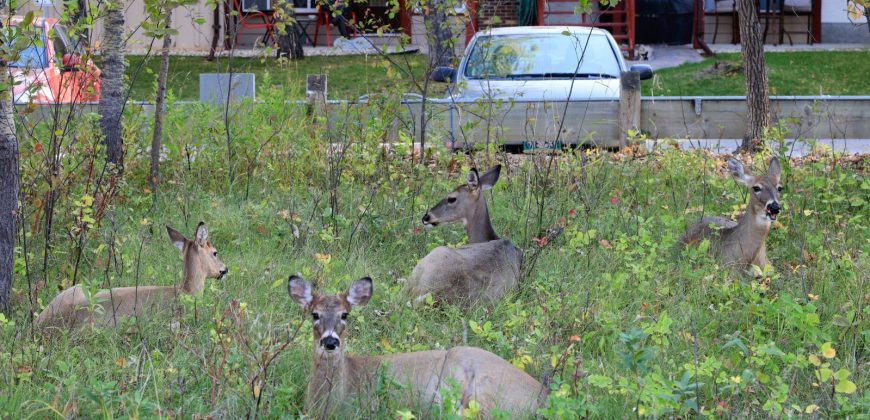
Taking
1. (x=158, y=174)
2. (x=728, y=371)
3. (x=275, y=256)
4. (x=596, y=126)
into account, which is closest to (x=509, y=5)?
(x=596, y=126)

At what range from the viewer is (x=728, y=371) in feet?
17.0

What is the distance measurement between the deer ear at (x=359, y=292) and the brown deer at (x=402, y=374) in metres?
0.02

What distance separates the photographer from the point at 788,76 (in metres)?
20.7

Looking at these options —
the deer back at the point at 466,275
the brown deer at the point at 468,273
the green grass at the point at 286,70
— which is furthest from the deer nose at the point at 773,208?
the green grass at the point at 286,70

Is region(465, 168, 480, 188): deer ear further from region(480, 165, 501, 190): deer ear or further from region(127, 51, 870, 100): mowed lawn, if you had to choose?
region(127, 51, 870, 100): mowed lawn

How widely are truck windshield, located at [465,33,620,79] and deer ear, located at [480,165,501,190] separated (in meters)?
3.17

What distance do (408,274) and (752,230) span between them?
6.93ft

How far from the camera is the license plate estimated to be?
8.86 meters

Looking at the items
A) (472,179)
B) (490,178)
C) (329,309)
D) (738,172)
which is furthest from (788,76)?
(329,309)

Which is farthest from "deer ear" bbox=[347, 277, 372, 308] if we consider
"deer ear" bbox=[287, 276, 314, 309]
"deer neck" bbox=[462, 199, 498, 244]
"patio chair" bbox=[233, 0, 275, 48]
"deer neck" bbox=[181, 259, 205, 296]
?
"patio chair" bbox=[233, 0, 275, 48]

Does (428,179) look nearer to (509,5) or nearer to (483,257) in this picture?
(483,257)

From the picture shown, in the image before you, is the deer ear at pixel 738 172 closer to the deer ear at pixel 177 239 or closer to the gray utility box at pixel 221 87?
the deer ear at pixel 177 239

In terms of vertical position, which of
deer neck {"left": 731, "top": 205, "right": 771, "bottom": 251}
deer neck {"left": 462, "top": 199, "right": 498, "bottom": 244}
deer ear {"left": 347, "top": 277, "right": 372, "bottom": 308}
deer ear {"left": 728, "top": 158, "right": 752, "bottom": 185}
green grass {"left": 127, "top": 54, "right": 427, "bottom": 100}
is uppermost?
deer ear {"left": 347, "top": 277, "right": 372, "bottom": 308}

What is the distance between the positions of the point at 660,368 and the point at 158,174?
197 inches
